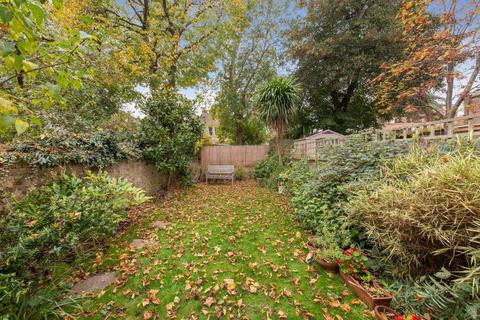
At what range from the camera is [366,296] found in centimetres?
200

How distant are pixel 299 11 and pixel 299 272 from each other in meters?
12.0

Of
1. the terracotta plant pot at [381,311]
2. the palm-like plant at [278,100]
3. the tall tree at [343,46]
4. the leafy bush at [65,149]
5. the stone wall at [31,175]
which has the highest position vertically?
the tall tree at [343,46]

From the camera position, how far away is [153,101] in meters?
5.88

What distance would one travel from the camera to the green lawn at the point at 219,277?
1.94 metres

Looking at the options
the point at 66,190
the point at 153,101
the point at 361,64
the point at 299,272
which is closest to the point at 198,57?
the point at 153,101

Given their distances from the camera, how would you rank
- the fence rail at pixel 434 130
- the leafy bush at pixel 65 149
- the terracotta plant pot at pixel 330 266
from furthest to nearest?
the leafy bush at pixel 65 149 < the fence rail at pixel 434 130 < the terracotta plant pot at pixel 330 266

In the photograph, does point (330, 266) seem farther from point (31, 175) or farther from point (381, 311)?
point (31, 175)

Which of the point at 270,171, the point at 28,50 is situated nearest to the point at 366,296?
the point at 28,50

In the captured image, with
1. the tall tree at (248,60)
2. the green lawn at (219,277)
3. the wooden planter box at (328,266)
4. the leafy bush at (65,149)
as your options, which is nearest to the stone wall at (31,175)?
the leafy bush at (65,149)

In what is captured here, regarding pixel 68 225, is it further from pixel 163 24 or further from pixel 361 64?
pixel 361 64

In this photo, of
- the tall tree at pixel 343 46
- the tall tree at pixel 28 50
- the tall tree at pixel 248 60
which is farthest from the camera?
the tall tree at pixel 248 60

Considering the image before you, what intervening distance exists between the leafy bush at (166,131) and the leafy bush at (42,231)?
2.95m

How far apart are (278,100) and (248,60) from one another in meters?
6.50

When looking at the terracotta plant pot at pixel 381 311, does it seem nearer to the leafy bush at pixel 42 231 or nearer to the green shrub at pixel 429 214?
the green shrub at pixel 429 214
